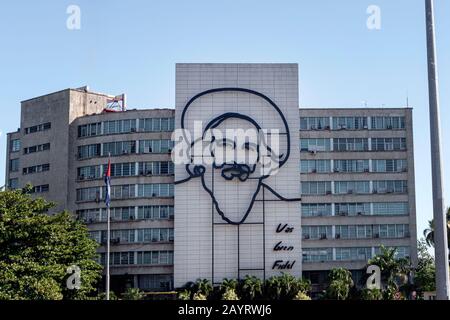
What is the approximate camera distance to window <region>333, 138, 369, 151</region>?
84.9 metres

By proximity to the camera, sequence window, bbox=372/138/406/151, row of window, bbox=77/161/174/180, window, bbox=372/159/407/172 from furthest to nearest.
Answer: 1. window, bbox=372/138/406/151
2. window, bbox=372/159/407/172
3. row of window, bbox=77/161/174/180

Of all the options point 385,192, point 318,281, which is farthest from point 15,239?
point 385,192

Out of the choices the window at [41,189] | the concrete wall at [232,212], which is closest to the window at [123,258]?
the concrete wall at [232,212]

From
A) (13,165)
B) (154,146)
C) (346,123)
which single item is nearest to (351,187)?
(346,123)

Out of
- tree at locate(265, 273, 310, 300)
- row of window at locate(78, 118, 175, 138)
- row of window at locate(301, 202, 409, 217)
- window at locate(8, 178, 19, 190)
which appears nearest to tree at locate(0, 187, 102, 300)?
tree at locate(265, 273, 310, 300)

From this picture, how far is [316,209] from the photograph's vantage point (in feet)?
275

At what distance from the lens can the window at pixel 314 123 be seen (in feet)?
278

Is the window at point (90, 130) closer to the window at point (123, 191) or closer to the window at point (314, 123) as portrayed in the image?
the window at point (123, 191)

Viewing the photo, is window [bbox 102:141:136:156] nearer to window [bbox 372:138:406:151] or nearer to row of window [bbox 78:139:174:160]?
row of window [bbox 78:139:174:160]

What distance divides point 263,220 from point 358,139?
18824 mm

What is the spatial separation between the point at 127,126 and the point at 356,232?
Answer: 100 ft

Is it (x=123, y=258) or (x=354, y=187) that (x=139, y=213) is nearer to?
(x=123, y=258)

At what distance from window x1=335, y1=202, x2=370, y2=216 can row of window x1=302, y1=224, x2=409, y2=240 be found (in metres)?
1.57
